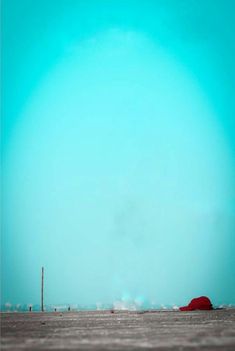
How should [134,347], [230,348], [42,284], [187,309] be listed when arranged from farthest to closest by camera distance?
[42,284] < [187,309] < [134,347] < [230,348]

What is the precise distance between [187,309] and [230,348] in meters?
57.1

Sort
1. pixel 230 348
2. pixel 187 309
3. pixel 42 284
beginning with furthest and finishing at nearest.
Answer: pixel 42 284, pixel 187 309, pixel 230 348

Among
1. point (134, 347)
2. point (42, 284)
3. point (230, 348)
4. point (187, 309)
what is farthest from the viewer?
point (42, 284)

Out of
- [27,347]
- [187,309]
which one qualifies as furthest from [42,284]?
[27,347]

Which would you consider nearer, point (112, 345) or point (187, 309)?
point (112, 345)

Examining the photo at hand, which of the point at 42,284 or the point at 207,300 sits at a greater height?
the point at 42,284

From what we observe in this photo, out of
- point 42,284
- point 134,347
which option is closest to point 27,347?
Result: point 134,347

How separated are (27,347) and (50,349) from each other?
1037 millimetres

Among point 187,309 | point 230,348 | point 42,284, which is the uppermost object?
point 42,284

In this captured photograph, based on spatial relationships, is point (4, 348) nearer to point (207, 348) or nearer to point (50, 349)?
point (50, 349)

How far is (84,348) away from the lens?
1395 cm

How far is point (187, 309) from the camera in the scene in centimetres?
6788

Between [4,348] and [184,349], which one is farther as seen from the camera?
[4,348]

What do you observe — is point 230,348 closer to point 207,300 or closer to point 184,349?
point 184,349
